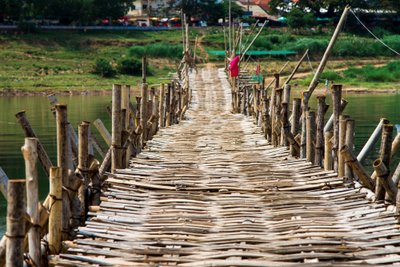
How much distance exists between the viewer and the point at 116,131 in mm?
10680

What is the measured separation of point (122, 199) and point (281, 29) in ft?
195

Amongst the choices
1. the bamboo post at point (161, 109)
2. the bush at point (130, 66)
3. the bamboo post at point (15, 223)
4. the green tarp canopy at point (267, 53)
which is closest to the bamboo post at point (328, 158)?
the bamboo post at point (15, 223)

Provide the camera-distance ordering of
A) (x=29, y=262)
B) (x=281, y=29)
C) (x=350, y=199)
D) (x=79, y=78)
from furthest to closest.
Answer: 1. (x=281, y=29)
2. (x=79, y=78)
3. (x=350, y=199)
4. (x=29, y=262)

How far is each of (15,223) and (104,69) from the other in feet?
149

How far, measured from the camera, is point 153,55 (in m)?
57.3

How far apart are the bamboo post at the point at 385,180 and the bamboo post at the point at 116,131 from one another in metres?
3.18

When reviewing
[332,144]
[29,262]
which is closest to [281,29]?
[332,144]

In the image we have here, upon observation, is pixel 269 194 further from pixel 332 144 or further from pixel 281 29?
pixel 281 29

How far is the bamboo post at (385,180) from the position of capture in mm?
8633

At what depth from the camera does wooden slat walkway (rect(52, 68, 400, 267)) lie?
695 centimetres

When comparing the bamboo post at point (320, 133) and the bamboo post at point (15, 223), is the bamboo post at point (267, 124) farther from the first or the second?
the bamboo post at point (15, 223)

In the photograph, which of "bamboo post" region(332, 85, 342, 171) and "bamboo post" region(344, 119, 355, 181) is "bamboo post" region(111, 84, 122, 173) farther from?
"bamboo post" region(344, 119, 355, 181)

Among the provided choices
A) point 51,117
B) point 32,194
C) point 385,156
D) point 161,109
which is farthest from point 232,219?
point 51,117

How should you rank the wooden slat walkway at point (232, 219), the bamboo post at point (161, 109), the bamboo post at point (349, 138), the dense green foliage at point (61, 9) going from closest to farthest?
the wooden slat walkway at point (232, 219), the bamboo post at point (349, 138), the bamboo post at point (161, 109), the dense green foliage at point (61, 9)
